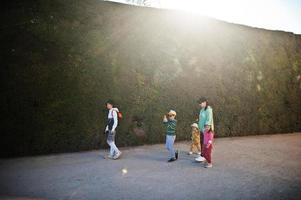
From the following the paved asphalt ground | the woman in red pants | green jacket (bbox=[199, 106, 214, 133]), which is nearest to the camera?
the paved asphalt ground

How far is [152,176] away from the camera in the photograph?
24.1ft

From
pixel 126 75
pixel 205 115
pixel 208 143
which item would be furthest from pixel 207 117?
pixel 126 75

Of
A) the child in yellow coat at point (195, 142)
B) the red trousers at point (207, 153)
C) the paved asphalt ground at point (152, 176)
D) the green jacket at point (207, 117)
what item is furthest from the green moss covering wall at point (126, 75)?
the red trousers at point (207, 153)

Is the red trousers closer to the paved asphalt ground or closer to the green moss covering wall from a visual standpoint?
the paved asphalt ground

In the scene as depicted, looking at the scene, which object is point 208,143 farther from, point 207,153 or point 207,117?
point 207,117

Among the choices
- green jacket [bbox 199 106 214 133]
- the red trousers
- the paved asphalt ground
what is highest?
green jacket [bbox 199 106 214 133]

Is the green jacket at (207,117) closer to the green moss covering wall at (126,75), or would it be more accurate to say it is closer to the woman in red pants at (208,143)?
the woman in red pants at (208,143)

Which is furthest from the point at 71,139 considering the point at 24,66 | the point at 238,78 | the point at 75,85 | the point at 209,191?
the point at 238,78

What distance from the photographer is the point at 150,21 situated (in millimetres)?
13383

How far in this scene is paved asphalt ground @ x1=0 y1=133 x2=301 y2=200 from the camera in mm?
6055

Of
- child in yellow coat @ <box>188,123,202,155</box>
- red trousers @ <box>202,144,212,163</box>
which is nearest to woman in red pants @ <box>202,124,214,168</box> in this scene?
red trousers @ <box>202,144,212,163</box>

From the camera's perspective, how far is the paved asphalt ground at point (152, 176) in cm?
605

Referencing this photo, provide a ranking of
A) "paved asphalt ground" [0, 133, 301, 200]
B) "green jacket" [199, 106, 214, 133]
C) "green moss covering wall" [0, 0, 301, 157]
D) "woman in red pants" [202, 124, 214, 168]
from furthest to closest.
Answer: "green moss covering wall" [0, 0, 301, 157] < "green jacket" [199, 106, 214, 133] < "woman in red pants" [202, 124, 214, 168] < "paved asphalt ground" [0, 133, 301, 200]

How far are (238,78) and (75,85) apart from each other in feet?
27.2
